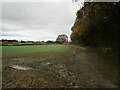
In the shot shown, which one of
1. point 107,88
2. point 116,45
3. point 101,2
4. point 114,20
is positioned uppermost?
point 101,2

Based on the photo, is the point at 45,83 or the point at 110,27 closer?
the point at 45,83

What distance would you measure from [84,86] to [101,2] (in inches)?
272

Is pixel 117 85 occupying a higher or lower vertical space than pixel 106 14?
lower

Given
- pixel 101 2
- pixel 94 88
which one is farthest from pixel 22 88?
pixel 101 2

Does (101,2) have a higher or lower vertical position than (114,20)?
higher

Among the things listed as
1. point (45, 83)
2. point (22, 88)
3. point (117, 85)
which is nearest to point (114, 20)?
point (117, 85)

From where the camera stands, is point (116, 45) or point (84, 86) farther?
point (116, 45)

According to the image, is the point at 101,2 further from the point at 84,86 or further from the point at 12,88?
the point at 12,88

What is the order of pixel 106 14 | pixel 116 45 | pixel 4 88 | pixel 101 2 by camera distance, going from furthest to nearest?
pixel 116 45
pixel 106 14
pixel 101 2
pixel 4 88

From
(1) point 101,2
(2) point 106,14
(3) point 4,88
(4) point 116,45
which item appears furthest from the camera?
(4) point 116,45

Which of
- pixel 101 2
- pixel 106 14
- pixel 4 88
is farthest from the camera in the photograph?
pixel 106 14

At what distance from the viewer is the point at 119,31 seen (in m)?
10.9

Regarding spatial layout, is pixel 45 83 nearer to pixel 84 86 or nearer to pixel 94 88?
pixel 84 86

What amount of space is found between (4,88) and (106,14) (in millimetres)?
9301
